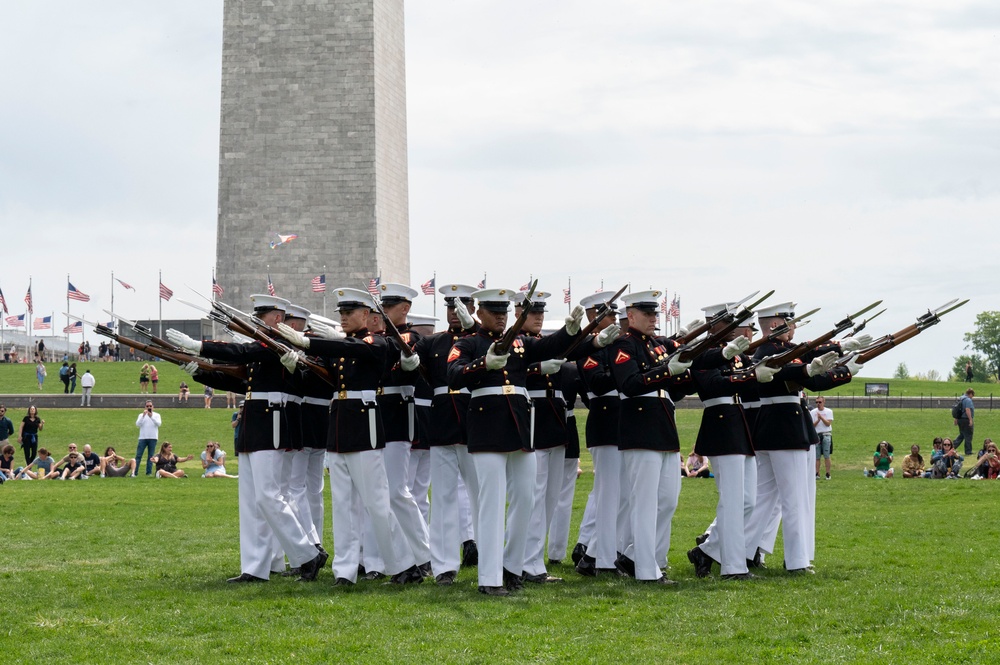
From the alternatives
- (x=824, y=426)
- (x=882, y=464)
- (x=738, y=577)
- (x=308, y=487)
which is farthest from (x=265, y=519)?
(x=882, y=464)

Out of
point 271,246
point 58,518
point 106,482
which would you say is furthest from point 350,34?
point 58,518

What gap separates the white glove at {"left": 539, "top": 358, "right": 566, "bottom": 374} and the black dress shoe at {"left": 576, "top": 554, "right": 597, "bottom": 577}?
1.71 m

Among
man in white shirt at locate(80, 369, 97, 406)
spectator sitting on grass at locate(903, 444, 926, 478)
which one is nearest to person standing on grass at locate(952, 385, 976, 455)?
spectator sitting on grass at locate(903, 444, 926, 478)

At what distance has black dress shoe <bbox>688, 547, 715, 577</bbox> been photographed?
11.1 m

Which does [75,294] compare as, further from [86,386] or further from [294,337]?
[294,337]

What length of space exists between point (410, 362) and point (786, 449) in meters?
3.23

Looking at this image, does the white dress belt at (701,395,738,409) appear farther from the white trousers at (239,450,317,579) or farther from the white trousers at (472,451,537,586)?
the white trousers at (239,450,317,579)

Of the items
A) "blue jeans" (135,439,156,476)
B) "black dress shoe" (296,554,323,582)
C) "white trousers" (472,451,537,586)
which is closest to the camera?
"white trousers" (472,451,537,586)

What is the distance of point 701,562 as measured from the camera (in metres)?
11.2

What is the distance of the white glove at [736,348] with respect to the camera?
32.1 feet

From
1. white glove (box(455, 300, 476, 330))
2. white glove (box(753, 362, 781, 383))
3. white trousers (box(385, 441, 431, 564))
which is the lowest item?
white trousers (box(385, 441, 431, 564))

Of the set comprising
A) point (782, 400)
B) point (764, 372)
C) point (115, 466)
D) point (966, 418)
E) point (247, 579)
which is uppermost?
point (764, 372)

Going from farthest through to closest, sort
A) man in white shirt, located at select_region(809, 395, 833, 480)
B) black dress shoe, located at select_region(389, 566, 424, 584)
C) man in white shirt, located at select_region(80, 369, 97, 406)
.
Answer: man in white shirt, located at select_region(80, 369, 97, 406)
man in white shirt, located at select_region(809, 395, 833, 480)
black dress shoe, located at select_region(389, 566, 424, 584)

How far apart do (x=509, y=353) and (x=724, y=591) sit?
7.87 feet
